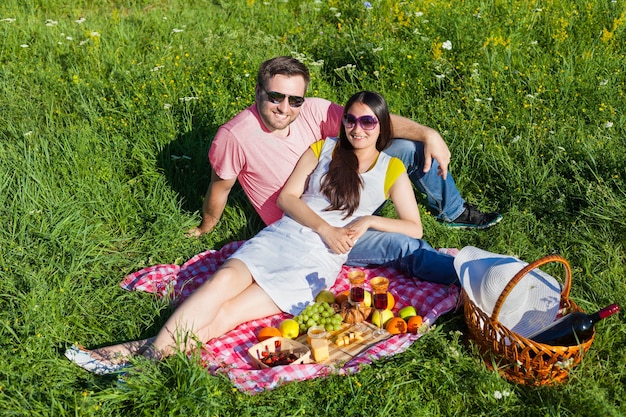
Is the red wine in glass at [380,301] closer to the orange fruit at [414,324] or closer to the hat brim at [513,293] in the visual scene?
the orange fruit at [414,324]

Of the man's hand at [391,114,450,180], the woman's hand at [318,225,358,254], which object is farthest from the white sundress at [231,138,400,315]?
the man's hand at [391,114,450,180]

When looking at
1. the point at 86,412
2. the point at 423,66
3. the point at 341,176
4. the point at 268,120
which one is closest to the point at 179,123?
the point at 268,120

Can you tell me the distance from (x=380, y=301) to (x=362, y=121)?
109 cm

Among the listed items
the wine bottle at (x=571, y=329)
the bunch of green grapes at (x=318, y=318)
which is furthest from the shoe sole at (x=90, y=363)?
the wine bottle at (x=571, y=329)

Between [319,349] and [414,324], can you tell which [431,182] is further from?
[319,349]

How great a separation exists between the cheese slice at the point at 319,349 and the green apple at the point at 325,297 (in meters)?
0.52

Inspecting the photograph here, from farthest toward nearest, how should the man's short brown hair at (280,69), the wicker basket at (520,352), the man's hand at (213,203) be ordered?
the man's hand at (213,203) < the man's short brown hair at (280,69) < the wicker basket at (520,352)

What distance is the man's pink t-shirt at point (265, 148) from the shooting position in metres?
4.59

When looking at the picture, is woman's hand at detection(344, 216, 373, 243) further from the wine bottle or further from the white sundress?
the wine bottle

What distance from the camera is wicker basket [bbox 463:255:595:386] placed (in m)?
3.48

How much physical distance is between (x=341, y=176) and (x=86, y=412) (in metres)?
2.04

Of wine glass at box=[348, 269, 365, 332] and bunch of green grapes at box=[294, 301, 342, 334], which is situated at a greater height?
wine glass at box=[348, 269, 365, 332]

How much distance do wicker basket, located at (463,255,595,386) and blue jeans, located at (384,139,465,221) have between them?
139 cm

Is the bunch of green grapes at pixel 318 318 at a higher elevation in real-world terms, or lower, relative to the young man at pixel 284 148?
lower
